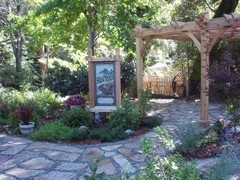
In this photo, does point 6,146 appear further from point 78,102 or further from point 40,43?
point 40,43

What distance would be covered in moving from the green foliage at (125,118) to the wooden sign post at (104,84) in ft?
1.94

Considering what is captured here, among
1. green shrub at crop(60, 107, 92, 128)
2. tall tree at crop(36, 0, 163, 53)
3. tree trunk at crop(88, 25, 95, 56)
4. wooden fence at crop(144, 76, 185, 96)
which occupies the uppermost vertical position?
tall tree at crop(36, 0, 163, 53)

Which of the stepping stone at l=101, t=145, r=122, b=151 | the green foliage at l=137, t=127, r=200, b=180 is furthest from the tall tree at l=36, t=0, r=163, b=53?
the green foliage at l=137, t=127, r=200, b=180

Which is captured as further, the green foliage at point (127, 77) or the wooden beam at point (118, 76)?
the green foliage at point (127, 77)

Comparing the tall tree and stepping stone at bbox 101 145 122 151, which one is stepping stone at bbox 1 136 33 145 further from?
the tall tree

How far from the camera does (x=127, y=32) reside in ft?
29.5

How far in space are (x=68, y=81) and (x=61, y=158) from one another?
17.9 ft

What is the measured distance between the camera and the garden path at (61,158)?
406 cm

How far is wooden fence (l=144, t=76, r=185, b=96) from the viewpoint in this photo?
1261cm

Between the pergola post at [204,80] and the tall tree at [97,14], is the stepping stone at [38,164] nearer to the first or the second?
the pergola post at [204,80]

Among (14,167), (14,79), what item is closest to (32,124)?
(14,167)

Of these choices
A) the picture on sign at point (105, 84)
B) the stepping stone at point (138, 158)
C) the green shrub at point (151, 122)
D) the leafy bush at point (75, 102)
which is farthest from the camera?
the leafy bush at point (75, 102)

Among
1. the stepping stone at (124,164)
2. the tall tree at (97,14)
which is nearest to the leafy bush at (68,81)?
the tall tree at (97,14)

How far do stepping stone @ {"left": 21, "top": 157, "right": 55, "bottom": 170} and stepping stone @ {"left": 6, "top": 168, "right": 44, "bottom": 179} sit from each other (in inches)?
4.8
